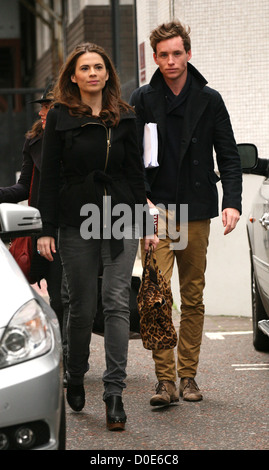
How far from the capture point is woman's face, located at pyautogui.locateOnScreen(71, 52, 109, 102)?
495cm

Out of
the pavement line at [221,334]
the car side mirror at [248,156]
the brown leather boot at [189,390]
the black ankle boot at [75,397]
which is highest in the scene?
the car side mirror at [248,156]

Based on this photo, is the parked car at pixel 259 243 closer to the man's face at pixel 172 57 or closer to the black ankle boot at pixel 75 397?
the man's face at pixel 172 57

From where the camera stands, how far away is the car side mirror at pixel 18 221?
14.0ft

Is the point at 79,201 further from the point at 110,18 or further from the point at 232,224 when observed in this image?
the point at 110,18

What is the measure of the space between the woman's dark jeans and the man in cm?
57

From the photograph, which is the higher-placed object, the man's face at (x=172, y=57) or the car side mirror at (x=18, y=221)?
the man's face at (x=172, y=57)

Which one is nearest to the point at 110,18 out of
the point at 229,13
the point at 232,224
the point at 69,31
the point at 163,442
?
the point at 69,31

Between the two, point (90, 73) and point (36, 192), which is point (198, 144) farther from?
point (36, 192)

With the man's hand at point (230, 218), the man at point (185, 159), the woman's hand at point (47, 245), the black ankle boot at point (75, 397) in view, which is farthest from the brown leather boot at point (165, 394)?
the woman's hand at point (47, 245)

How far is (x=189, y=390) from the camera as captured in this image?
5.65m

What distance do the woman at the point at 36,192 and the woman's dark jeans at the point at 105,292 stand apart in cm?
95

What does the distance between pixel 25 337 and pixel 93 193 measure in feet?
4.83

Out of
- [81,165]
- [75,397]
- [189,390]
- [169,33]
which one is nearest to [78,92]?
[81,165]

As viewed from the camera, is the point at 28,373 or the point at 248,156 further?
the point at 248,156
